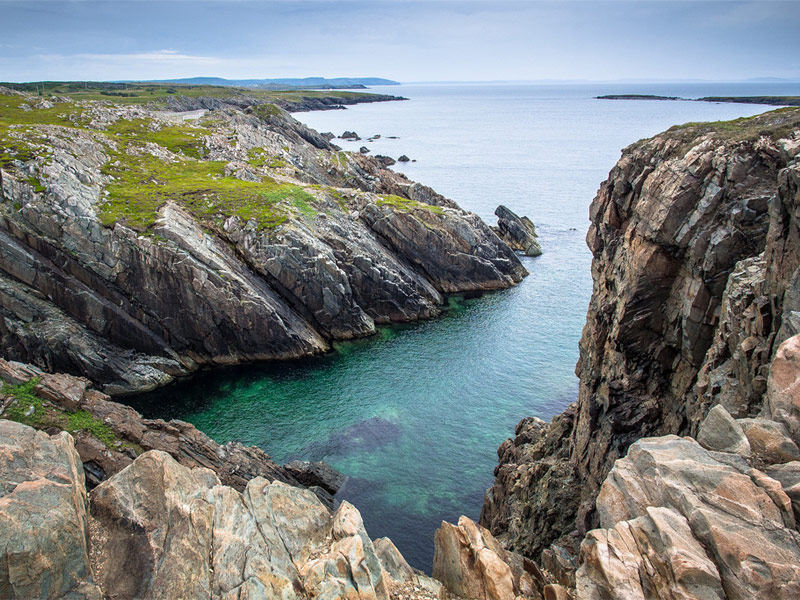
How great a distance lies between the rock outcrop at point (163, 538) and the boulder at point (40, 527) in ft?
0.12

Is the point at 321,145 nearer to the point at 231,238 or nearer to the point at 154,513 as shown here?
Answer: the point at 231,238

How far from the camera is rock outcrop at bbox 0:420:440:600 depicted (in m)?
20.6

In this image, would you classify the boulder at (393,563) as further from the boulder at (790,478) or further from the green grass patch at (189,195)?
the green grass patch at (189,195)

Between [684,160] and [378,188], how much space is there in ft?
306

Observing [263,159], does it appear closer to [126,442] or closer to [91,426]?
[91,426]

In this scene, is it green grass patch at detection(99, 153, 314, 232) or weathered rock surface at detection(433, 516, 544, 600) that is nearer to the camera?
weathered rock surface at detection(433, 516, 544, 600)

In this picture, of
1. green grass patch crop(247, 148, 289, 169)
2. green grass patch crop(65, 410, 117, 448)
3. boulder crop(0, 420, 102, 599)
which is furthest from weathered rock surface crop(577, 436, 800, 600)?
green grass patch crop(247, 148, 289, 169)

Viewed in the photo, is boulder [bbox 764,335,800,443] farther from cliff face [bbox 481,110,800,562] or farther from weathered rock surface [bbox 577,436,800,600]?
weathered rock surface [bbox 577,436,800,600]

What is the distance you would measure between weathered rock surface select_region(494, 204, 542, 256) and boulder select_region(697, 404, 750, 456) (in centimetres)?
9087

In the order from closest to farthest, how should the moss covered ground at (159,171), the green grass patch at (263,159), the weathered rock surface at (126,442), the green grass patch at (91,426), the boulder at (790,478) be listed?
the boulder at (790,478)
the weathered rock surface at (126,442)
the green grass patch at (91,426)
the moss covered ground at (159,171)
the green grass patch at (263,159)

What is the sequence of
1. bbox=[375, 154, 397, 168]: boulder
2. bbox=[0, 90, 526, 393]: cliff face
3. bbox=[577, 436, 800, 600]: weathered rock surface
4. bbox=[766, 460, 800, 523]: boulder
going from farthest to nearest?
bbox=[375, 154, 397, 168]: boulder → bbox=[0, 90, 526, 393]: cliff face → bbox=[766, 460, 800, 523]: boulder → bbox=[577, 436, 800, 600]: weathered rock surface

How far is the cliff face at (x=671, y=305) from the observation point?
79.4 ft

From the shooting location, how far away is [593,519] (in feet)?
103

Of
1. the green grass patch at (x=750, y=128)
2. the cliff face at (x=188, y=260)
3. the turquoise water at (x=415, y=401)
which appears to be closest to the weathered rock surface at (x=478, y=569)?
the turquoise water at (x=415, y=401)
